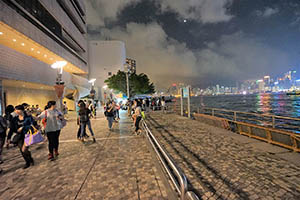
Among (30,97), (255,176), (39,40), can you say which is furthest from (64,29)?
(255,176)

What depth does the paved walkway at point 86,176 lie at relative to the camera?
111 inches

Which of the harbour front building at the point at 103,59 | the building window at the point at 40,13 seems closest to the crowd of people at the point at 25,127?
the building window at the point at 40,13

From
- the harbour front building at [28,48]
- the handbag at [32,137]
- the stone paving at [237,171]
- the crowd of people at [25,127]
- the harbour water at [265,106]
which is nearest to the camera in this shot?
the stone paving at [237,171]

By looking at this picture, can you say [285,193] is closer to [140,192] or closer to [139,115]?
[140,192]

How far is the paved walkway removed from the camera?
2.82 meters

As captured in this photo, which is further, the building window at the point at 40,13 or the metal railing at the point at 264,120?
the building window at the point at 40,13

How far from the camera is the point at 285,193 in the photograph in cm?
270

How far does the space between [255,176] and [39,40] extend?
23.5m

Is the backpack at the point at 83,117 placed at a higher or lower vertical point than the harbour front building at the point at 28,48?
lower

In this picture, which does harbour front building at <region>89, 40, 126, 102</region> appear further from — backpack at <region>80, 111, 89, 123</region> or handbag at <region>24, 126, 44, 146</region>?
handbag at <region>24, 126, 44, 146</region>

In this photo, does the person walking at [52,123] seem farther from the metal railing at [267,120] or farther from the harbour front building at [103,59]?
the harbour front building at [103,59]

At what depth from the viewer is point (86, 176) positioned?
345cm

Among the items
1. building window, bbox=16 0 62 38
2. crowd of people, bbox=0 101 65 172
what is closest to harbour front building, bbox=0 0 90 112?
building window, bbox=16 0 62 38

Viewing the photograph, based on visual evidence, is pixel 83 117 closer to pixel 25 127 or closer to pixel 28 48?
pixel 25 127
